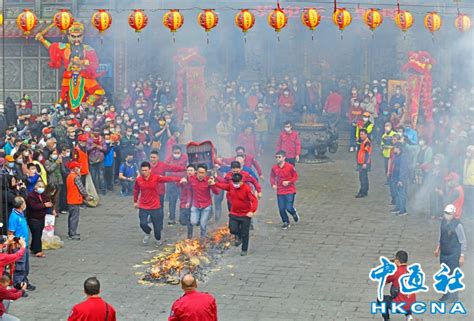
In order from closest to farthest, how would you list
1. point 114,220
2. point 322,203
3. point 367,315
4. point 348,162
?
point 367,315, point 114,220, point 322,203, point 348,162

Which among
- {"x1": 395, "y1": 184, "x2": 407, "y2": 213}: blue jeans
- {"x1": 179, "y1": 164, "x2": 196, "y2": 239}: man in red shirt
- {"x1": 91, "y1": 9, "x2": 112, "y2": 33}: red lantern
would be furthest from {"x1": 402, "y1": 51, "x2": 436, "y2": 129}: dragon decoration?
{"x1": 179, "y1": 164, "x2": 196, "y2": 239}: man in red shirt

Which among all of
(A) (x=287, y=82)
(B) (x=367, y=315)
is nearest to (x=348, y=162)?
(A) (x=287, y=82)

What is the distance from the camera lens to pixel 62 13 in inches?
713

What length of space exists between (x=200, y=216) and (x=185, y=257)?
5.13 feet

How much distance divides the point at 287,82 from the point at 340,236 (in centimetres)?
1083

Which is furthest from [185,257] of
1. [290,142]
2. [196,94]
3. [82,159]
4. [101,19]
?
[196,94]

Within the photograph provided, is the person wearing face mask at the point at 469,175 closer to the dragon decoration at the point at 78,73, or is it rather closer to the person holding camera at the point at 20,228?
the person holding camera at the point at 20,228

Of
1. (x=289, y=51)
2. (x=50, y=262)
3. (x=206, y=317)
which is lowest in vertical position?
(x=50, y=262)

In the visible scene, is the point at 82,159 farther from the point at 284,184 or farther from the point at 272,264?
the point at 272,264

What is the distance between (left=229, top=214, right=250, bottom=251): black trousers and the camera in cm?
1298

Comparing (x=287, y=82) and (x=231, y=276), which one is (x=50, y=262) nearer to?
(x=231, y=276)

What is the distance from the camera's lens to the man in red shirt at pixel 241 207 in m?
13.0

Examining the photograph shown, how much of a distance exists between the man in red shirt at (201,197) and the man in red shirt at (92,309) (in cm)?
549

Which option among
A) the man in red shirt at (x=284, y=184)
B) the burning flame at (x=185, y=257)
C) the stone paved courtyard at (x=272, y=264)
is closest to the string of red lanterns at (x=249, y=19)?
the stone paved courtyard at (x=272, y=264)
